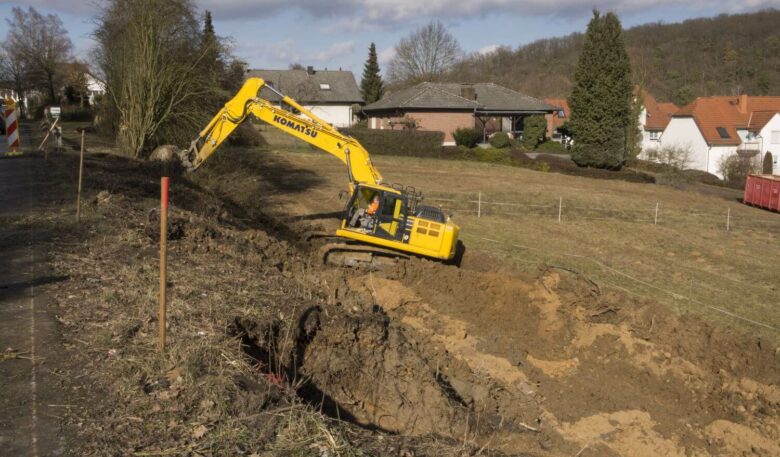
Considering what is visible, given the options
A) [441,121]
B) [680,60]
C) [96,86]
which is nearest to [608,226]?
[441,121]

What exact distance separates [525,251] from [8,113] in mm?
16975

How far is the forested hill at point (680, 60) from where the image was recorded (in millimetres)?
101812

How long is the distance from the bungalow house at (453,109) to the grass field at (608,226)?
41.4 feet

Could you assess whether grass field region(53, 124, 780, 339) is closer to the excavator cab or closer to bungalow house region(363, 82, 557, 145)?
the excavator cab

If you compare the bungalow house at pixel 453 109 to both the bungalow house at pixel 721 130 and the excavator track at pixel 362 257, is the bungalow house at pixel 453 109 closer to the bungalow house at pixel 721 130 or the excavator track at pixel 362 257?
Result: the bungalow house at pixel 721 130

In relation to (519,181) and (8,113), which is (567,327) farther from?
(519,181)

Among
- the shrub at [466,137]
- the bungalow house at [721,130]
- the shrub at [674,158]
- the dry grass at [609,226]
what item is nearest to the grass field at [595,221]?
the dry grass at [609,226]

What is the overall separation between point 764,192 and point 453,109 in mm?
25540

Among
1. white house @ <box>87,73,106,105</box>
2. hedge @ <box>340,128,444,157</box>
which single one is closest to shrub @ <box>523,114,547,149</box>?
hedge @ <box>340,128,444,157</box>

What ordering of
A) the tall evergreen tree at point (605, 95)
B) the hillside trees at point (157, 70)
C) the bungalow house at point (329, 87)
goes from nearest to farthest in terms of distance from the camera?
the hillside trees at point (157, 70), the tall evergreen tree at point (605, 95), the bungalow house at point (329, 87)

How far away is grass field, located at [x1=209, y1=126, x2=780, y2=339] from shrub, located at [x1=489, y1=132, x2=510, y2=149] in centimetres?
1163

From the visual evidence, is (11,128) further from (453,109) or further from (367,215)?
(453,109)

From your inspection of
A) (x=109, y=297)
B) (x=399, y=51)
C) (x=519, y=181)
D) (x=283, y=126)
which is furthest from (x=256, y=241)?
(x=399, y=51)

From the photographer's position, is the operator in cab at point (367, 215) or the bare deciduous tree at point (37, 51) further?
the bare deciduous tree at point (37, 51)
